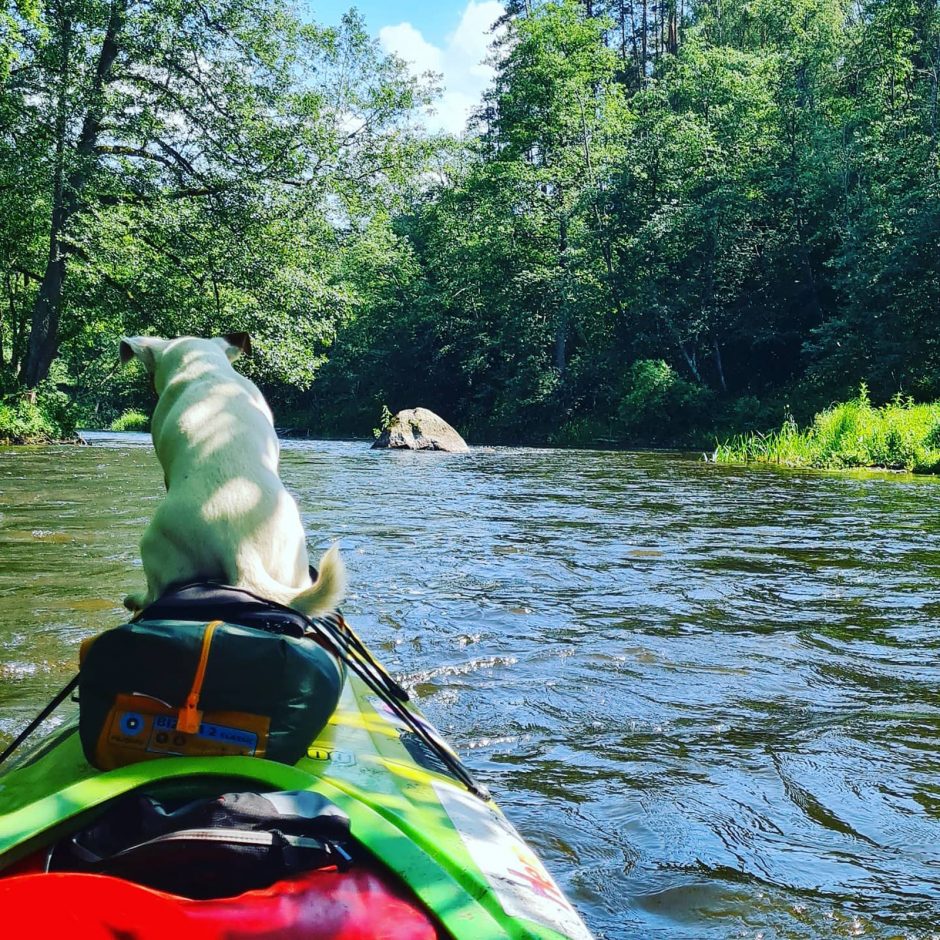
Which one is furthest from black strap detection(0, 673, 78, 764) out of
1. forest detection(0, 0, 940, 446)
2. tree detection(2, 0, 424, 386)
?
tree detection(2, 0, 424, 386)

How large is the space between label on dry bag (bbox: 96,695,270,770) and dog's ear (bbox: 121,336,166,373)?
2.24 m

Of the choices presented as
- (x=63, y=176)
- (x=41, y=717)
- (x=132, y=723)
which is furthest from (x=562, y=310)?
(x=132, y=723)

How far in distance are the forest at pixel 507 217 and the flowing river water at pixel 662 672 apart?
9.55 m

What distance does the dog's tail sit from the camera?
229cm

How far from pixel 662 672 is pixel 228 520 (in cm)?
267

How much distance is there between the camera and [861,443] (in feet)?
57.1

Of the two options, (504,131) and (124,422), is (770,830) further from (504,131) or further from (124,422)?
(124,422)

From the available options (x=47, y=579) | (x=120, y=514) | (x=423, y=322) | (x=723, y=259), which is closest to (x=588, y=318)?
(x=723, y=259)

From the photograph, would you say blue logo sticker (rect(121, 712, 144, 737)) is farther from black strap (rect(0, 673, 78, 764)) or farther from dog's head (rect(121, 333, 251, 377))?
dog's head (rect(121, 333, 251, 377))

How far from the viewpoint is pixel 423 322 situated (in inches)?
1612

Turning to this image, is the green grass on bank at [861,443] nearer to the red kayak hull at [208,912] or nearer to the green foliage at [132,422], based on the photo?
the red kayak hull at [208,912]

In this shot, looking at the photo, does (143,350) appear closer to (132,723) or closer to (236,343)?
(236,343)

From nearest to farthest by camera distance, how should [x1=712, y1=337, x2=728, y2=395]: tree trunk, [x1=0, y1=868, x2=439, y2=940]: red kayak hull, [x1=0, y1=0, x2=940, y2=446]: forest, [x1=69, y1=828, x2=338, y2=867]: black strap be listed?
[x1=0, y1=868, x2=439, y2=940]: red kayak hull, [x1=69, y1=828, x2=338, y2=867]: black strap, [x1=0, y1=0, x2=940, y2=446]: forest, [x1=712, y1=337, x2=728, y2=395]: tree trunk

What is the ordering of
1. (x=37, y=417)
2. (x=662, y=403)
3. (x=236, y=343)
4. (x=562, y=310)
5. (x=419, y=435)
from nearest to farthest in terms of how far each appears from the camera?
(x=236, y=343)
(x=37, y=417)
(x=419, y=435)
(x=662, y=403)
(x=562, y=310)
